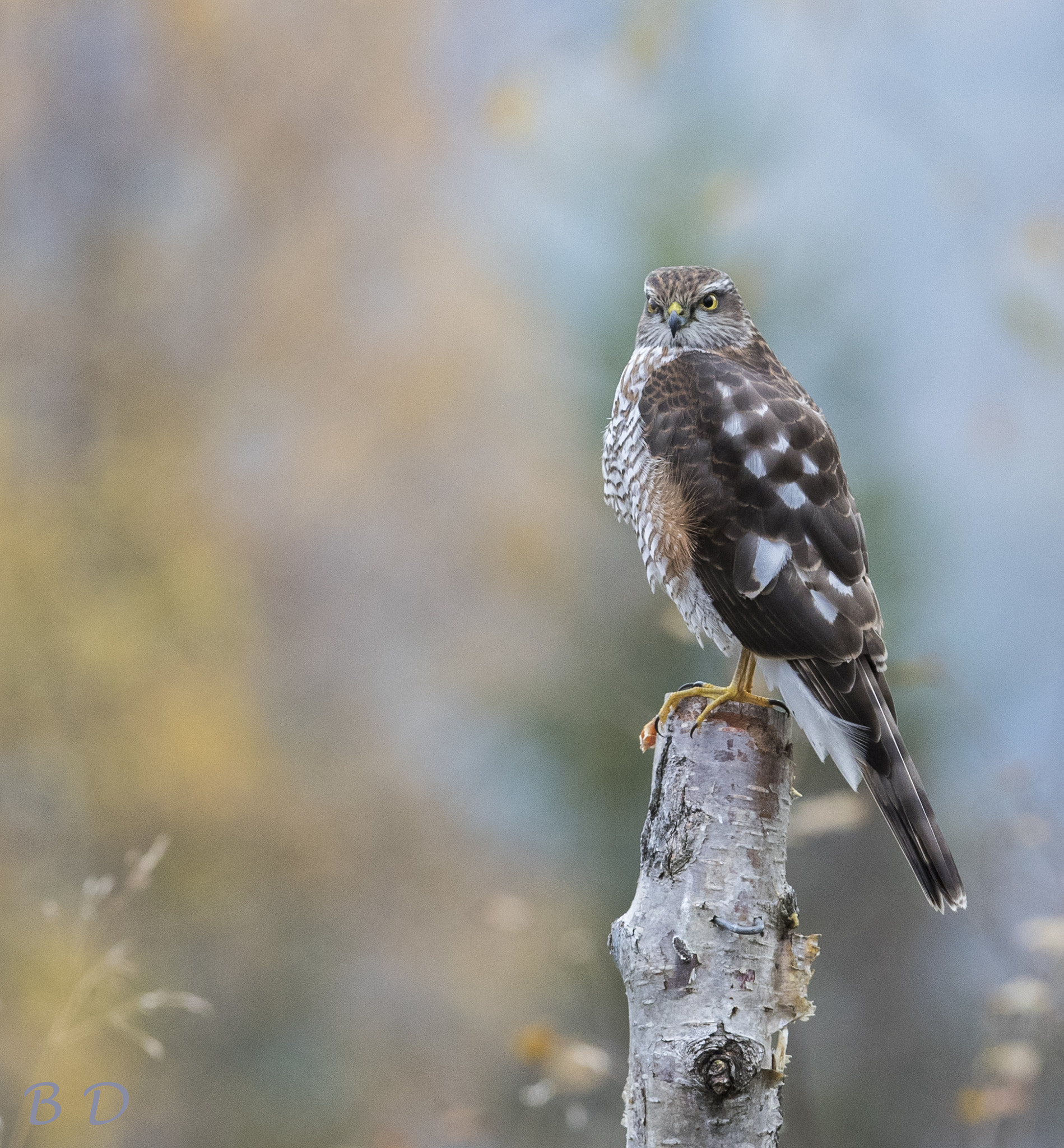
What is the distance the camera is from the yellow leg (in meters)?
2.15

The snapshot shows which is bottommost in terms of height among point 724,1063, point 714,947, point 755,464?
point 724,1063

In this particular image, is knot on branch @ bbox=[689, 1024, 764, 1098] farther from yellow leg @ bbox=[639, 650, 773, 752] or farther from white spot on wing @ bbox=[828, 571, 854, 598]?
white spot on wing @ bbox=[828, 571, 854, 598]

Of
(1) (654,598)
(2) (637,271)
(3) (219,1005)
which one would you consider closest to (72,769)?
(3) (219,1005)

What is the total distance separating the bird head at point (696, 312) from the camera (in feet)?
9.20

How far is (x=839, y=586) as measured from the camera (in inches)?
93.3

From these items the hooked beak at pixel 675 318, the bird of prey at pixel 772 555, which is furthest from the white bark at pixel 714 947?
the hooked beak at pixel 675 318

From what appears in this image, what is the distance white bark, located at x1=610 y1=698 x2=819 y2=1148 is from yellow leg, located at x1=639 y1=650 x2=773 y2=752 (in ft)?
0.08

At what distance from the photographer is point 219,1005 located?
639 centimetres

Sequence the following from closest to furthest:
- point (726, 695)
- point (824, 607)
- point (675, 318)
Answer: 1. point (726, 695)
2. point (824, 607)
3. point (675, 318)

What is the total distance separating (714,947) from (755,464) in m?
0.96

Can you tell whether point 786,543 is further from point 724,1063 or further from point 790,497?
point 724,1063

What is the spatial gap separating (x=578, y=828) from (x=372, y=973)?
1881 millimetres

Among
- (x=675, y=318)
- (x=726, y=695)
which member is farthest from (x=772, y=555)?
(x=675, y=318)

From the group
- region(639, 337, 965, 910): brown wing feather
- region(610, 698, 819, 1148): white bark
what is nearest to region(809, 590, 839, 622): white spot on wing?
region(639, 337, 965, 910): brown wing feather
